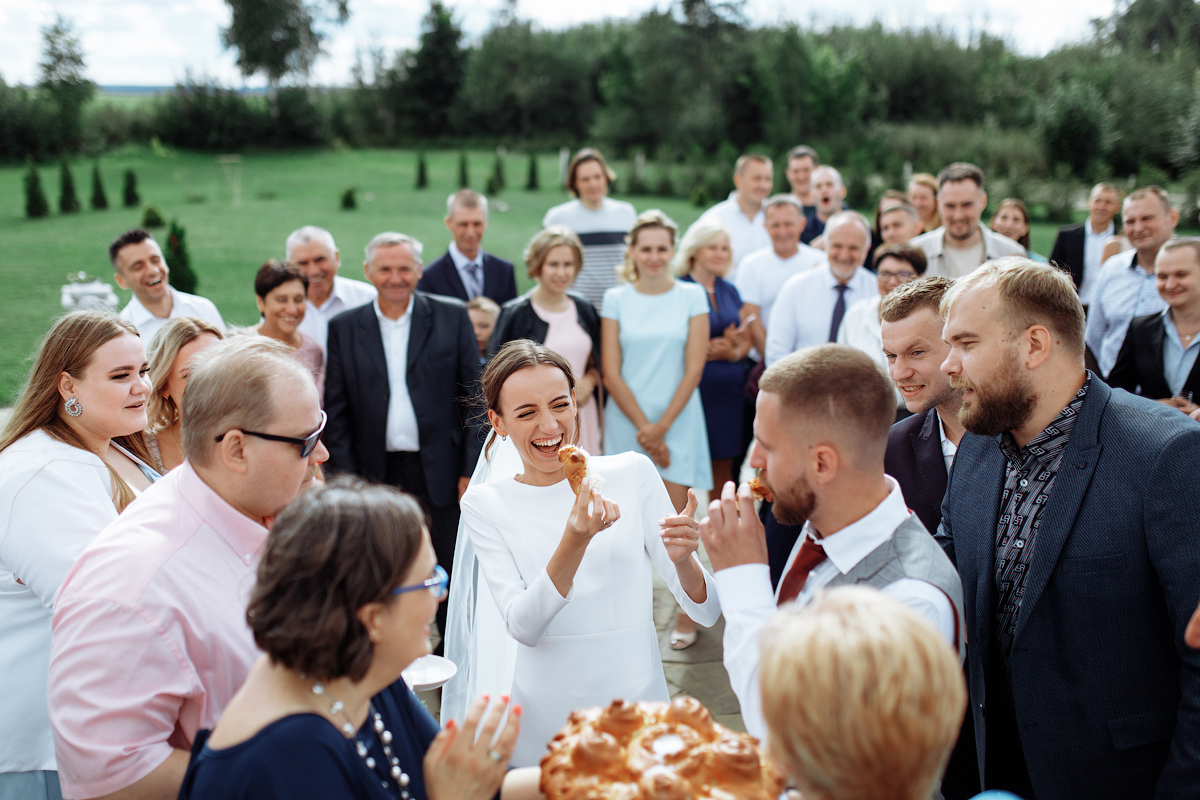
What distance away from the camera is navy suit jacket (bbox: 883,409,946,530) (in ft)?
11.7

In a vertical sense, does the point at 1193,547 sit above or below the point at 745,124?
below

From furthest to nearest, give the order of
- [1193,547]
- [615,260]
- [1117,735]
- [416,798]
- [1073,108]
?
1. [1073,108]
2. [615,260]
3. [1117,735]
4. [1193,547]
5. [416,798]

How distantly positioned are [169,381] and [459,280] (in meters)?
3.67

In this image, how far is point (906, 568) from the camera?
2.15m

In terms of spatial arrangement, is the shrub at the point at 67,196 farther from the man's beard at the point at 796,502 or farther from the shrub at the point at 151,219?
the man's beard at the point at 796,502

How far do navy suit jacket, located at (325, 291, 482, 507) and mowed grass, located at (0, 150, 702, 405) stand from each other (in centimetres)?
849

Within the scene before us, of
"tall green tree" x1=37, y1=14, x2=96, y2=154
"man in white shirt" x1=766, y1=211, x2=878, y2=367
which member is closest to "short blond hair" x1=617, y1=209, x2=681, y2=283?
"man in white shirt" x1=766, y1=211, x2=878, y2=367

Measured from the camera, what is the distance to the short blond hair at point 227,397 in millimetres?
2238

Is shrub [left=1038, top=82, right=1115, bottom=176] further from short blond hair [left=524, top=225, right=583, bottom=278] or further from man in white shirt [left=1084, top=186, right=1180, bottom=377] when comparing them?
short blond hair [left=524, top=225, right=583, bottom=278]

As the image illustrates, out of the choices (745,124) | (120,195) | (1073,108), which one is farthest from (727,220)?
(745,124)

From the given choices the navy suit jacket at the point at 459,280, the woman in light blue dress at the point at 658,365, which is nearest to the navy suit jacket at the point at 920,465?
the woman in light blue dress at the point at 658,365

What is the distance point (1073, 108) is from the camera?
106 feet

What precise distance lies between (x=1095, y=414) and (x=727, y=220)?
270 inches

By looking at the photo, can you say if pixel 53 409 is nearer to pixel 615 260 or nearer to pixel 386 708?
pixel 386 708
